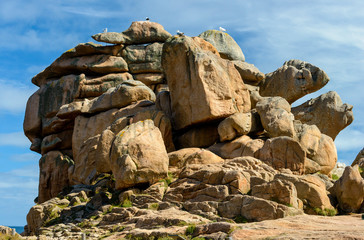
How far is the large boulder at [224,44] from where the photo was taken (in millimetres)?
60875

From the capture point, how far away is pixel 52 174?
57.3 metres

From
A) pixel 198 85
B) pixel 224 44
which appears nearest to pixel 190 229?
pixel 198 85

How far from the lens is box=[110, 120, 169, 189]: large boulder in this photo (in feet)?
115

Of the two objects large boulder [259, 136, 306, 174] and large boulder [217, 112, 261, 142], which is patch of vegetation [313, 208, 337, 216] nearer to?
large boulder [259, 136, 306, 174]

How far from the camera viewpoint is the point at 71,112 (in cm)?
5538

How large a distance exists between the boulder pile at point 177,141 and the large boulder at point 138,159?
7 cm

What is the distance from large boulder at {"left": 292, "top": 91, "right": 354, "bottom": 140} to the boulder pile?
0.11 meters

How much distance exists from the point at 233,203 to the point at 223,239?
20.8ft

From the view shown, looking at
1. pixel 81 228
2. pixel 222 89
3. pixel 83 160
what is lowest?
pixel 81 228

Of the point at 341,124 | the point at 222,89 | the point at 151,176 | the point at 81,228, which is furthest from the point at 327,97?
the point at 81,228

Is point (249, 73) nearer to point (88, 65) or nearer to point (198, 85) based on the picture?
point (198, 85)

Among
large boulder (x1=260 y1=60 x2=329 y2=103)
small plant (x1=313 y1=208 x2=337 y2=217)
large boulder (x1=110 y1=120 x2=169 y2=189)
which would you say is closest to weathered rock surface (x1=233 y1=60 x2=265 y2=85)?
large boulder (x1=260 y1=60 x2=329 y2=103)

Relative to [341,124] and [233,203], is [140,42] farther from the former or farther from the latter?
[233,203]

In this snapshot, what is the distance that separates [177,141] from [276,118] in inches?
347
